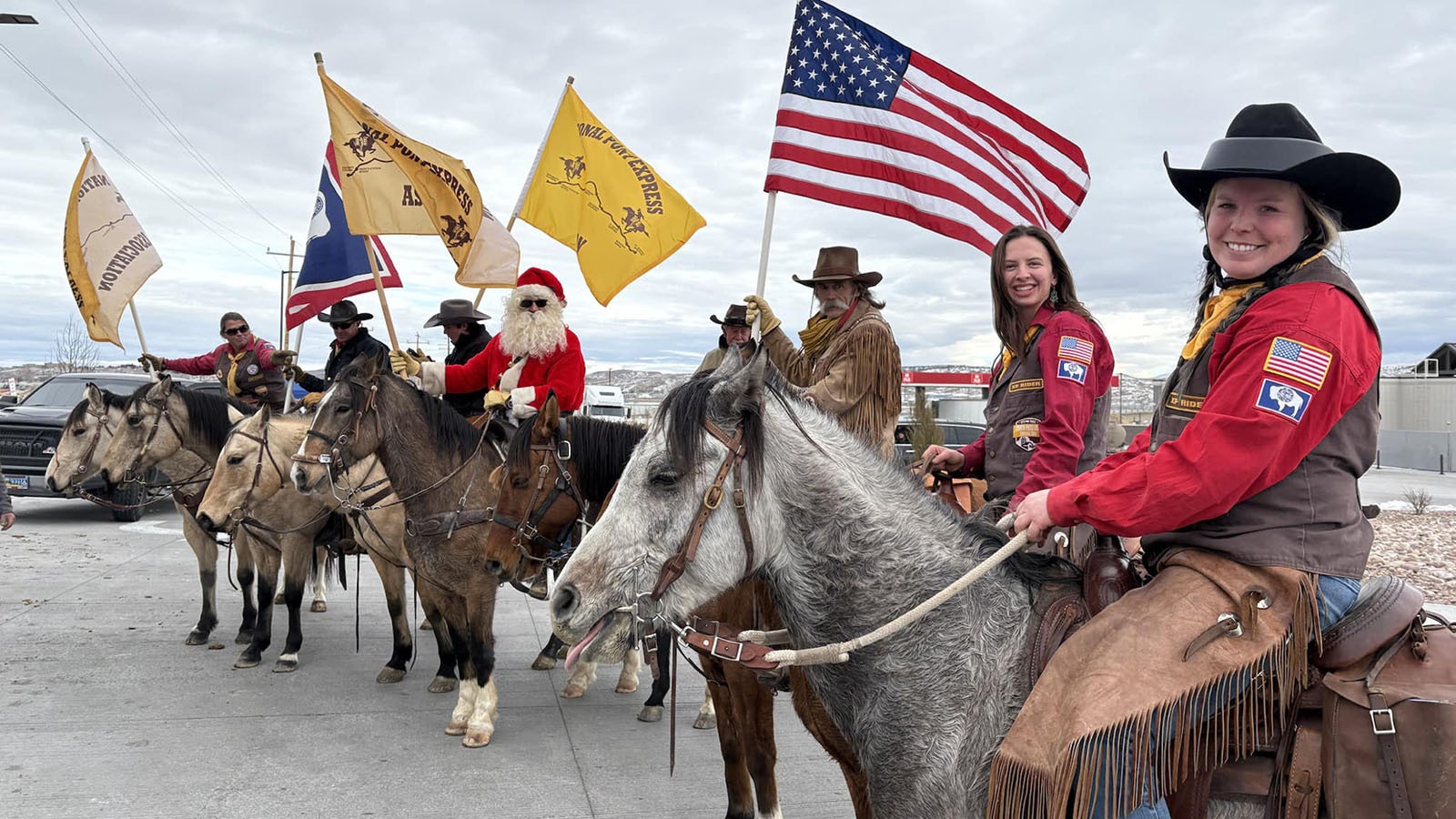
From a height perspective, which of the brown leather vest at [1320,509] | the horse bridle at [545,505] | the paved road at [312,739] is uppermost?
the brown leather vest at [1320,509]

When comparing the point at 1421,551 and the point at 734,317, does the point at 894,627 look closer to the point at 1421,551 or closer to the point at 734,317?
the point at 734,317

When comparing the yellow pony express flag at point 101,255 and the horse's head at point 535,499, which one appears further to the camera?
the yellow pony express flag at point 101,255

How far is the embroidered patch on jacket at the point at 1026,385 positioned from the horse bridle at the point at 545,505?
252 centimetres

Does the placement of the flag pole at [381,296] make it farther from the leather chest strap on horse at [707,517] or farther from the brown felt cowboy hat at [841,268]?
the leather chest strap on horse at [707,517]

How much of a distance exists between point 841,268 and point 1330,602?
288 cm

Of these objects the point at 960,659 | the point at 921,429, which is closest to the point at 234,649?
the point at 960,659

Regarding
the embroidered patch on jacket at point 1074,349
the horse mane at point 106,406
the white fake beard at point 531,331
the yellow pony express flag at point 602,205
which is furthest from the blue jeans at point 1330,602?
the horse mane at point 106,406

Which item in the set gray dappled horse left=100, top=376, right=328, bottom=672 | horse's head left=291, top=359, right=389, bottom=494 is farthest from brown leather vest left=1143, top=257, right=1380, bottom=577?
gray dappled horse left=100, top=376, right=328, bottom=672

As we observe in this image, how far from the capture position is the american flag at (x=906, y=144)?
14.4 ft

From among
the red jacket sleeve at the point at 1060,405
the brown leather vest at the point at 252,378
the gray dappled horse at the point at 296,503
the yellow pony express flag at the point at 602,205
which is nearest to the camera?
the red jacket sleeve at the point at 1060,405

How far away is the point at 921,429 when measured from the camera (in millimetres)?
18938

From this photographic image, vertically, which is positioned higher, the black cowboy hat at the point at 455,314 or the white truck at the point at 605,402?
the black cowboy hat at the point at 455,314

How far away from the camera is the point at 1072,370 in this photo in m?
3.19

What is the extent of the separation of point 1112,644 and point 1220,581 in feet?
0.85
